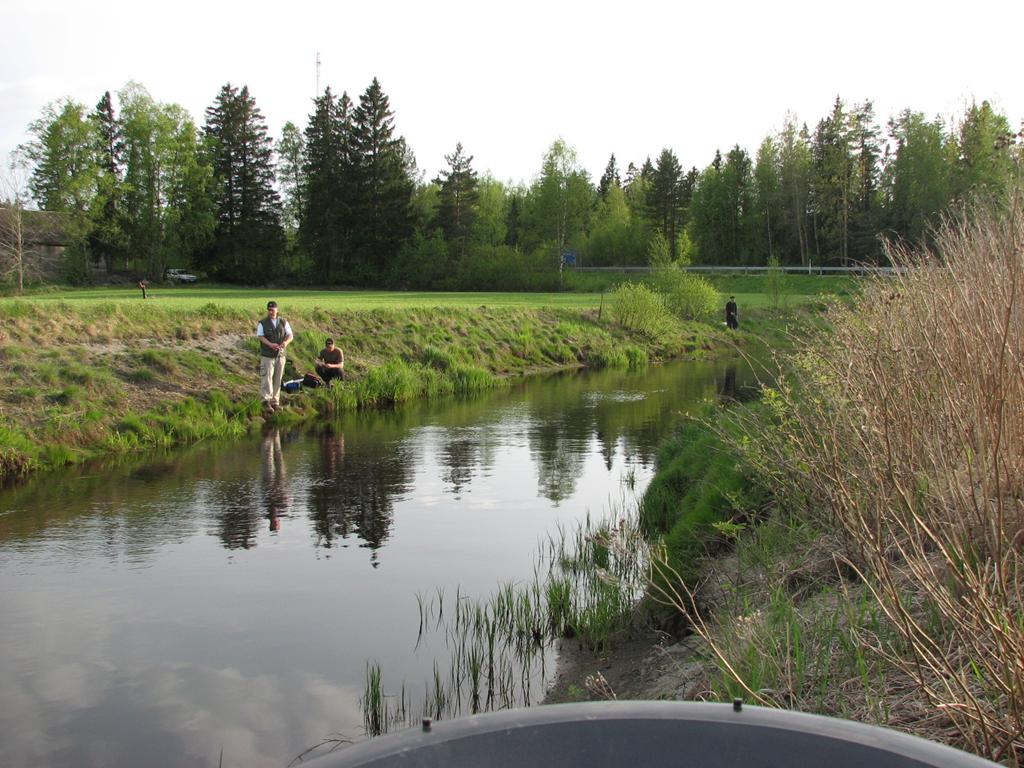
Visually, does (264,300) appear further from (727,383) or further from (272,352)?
(727,383)

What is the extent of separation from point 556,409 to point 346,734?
53.6 ft

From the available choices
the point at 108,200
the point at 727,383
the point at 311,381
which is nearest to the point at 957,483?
the point at 311,381

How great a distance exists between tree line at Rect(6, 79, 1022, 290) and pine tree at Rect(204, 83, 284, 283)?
0.11 meters

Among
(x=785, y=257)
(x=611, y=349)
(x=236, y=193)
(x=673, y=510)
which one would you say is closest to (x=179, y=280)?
(x=236, y=193)

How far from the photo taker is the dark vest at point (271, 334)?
1869cm

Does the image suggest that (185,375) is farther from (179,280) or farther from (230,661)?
(179,280)

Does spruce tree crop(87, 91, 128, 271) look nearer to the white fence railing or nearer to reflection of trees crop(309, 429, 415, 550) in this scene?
the white fence railing

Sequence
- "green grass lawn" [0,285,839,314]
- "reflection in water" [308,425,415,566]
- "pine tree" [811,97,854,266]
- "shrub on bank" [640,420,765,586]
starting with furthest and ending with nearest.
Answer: "pine tree" [811,97,854,266] → "green grass lawn" [0,285,839,314] → "reflection in water" [308,425,415,566] → "shrub on bank" [640,420,765,586]

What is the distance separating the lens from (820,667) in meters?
4.88

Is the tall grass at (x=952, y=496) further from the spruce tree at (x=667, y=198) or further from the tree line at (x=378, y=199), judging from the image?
the spruce tree at (x=667, y=198)

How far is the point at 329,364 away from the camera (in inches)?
872

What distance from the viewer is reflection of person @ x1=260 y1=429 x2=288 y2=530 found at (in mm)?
12066

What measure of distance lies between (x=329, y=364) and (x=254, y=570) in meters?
12.9

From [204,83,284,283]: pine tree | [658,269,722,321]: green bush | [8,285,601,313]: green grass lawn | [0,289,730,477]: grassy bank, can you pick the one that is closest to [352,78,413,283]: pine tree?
[204,83,284,283]: pine tree
